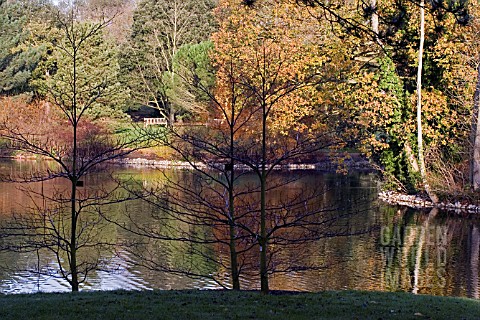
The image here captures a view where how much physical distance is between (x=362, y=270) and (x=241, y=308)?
20.7ft

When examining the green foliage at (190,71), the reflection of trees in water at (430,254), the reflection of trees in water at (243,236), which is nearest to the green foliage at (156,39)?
the green foliage at (190,71)

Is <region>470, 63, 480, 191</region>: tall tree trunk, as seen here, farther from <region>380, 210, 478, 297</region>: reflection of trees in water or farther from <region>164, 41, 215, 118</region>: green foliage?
<region>164, 41, 215, 118</region>: green foliage

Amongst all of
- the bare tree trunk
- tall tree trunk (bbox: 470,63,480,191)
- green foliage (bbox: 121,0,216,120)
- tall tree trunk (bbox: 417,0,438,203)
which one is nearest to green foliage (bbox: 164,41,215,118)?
green foliage (bbox: 121,0,216,120)

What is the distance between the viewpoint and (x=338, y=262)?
42.2ft

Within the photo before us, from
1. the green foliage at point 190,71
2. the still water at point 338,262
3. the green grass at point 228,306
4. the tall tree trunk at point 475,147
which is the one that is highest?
the green foliage at point 190,71

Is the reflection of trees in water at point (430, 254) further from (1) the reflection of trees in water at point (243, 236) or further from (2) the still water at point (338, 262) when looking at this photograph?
(1) the reflection of trees in water at point (243, 236)

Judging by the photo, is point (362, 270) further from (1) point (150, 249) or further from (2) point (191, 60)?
(2) point (191, 60)

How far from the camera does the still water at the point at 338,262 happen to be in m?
11.3

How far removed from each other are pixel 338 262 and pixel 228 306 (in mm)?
6606

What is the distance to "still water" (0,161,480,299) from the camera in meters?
11.3

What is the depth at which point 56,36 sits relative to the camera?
1638 inches

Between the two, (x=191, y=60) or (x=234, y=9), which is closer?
(x=234, y=9)

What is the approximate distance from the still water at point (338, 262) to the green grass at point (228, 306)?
3.79 ft

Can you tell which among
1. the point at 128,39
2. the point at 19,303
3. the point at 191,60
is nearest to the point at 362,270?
the point at 19,303
